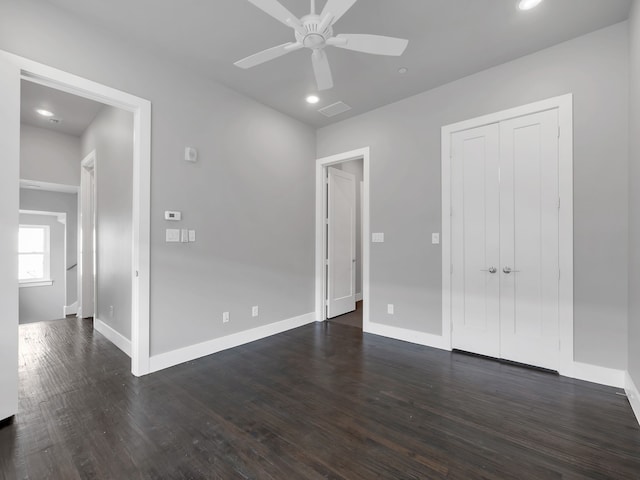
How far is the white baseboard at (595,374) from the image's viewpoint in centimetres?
242

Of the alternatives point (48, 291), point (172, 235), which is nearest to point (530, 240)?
point (172, 235)

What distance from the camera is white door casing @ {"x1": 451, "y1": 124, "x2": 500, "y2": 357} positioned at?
3.04m

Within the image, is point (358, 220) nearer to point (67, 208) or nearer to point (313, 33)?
point (313, 33)

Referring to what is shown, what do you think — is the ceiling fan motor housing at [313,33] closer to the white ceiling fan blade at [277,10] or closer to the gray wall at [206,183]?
the white ceiling fan blade at [277,10]

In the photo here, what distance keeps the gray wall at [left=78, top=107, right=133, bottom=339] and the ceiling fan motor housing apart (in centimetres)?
247

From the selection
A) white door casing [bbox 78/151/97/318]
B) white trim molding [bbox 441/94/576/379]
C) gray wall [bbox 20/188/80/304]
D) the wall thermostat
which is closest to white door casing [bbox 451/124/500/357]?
white trim molding [bbox 441/94/576/379]

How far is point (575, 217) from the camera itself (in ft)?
8.53

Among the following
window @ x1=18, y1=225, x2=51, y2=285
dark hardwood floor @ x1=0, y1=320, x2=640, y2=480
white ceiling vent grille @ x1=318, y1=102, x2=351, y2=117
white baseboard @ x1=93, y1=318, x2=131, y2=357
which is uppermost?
white ceiling vent grille @ x1=318, y1=102, x2=351, y2=117

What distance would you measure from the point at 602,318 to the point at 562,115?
185 cm

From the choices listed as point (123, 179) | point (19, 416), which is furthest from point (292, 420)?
point (123, 179)

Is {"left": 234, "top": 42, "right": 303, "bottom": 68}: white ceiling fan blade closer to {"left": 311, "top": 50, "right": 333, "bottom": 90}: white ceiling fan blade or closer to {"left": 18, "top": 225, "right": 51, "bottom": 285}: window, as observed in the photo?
{"left": 311, "top": 50, "right": 333, "bottom": 90}: white ceiling fan blade

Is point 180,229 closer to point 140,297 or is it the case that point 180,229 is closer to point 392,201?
point 140,297

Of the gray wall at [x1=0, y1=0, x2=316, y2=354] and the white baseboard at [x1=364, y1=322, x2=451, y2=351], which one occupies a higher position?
the gray wall at [x1=0, y1=0, x2=316, y2=354]

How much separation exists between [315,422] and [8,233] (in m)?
2.48
